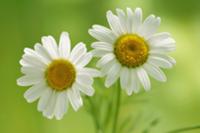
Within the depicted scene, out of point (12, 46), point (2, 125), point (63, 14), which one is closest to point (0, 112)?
point (2, 125)

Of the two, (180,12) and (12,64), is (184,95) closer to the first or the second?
(180,12)

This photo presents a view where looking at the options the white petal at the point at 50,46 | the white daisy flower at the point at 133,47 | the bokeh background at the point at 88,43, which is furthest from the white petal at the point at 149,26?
the bokeh background at the point at 88,43

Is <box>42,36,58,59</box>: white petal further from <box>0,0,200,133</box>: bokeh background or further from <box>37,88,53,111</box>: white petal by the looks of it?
<box>0,0,200,133</box>: bokeh background

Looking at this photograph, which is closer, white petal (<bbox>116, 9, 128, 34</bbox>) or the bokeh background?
white petal (<bbox>116, 9, 128, 34</bbox>)

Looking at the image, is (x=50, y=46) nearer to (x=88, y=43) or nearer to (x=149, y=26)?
(x=149, y=26)

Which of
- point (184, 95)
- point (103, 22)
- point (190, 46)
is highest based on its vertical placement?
point (103, 22)

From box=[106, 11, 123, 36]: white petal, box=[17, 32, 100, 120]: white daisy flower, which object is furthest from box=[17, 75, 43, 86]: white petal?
box=[106, 11, 123, 36]: white petal
